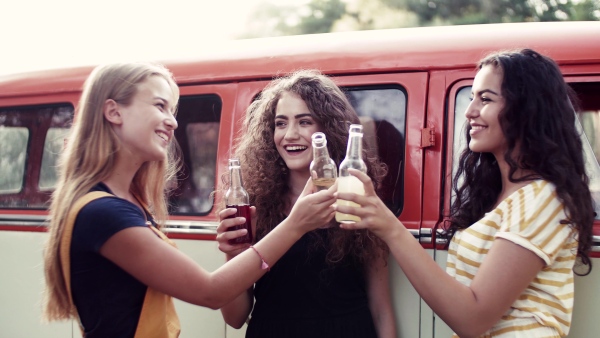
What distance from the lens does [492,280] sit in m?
2.26

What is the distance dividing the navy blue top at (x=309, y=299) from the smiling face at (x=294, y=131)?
325 millimetres

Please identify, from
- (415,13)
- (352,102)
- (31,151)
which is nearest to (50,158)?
(31,151)

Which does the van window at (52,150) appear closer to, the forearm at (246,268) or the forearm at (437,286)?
the forearm at (246,268)

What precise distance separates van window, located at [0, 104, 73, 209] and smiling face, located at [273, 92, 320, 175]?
1.86 m

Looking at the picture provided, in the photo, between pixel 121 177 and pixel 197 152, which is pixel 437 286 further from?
pixel 197 152

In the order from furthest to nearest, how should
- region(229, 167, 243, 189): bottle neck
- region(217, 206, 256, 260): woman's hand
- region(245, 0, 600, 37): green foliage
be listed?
region(245, 0, 600, 37): green foliage
region(229, 167, 243, 189): bottle neck
region(217, 206, 256, 260): woman's hand

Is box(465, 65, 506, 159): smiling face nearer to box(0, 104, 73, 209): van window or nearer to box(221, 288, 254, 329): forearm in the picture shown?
box(221, 288, 254, 329): forearm

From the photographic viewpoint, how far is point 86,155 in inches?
90.7

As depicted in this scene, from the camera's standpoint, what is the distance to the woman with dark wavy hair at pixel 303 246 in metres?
2.78

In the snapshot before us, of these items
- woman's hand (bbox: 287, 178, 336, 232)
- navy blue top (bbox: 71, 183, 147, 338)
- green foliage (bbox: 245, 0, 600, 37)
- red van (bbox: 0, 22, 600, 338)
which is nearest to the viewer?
navy blue top (bbox: 71, 183, 147, 338)

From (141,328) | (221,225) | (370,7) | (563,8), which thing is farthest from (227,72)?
(370,7)

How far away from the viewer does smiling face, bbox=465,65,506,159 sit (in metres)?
2.52

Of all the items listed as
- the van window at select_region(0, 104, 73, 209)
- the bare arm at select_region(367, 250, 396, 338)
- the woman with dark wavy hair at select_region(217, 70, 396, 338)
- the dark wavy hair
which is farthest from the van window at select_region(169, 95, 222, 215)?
the dark wavy hair

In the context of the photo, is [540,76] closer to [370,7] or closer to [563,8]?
[563,8]
